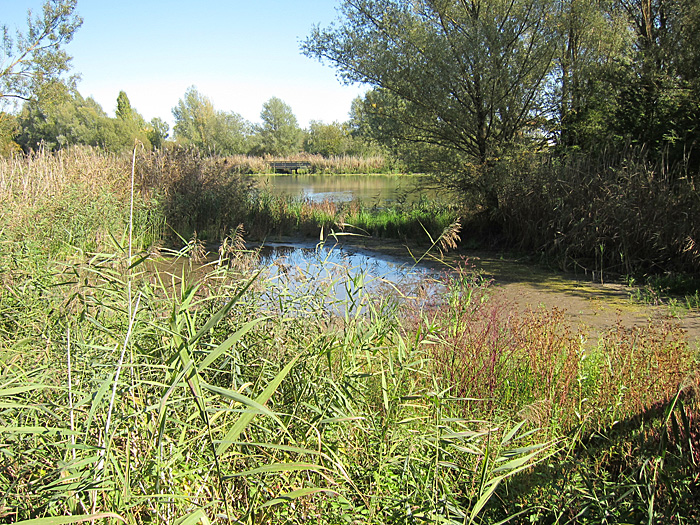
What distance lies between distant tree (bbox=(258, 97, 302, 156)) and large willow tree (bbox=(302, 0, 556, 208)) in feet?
184

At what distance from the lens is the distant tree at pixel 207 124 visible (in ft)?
207

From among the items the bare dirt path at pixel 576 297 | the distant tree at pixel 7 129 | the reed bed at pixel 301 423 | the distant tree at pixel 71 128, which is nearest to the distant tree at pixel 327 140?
the distant tree at pixel 71 128

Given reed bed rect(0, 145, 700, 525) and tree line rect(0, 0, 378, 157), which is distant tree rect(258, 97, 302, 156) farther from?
reed bed rect(0, 145, 700, 525)

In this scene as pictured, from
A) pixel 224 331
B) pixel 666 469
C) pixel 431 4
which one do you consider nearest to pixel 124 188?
pixel 431 4

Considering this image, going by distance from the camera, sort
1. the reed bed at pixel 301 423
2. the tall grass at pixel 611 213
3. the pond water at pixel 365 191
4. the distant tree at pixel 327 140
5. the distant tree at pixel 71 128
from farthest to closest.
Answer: the distant tree at pixel 327 140
the distant tree at pixel 71 128
the pond water at pixel 365 191
the tall grass at pixel 611 213
the reed bed at pixel 301 423

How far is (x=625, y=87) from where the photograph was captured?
1012 centimetres

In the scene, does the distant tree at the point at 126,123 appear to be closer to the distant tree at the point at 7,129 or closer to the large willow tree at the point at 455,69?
the distant tree at the point at 7,129

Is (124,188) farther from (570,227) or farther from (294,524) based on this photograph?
(294,524)

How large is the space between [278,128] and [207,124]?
31.7 feet

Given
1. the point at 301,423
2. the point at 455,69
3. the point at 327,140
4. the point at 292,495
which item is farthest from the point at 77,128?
the point at 292,495

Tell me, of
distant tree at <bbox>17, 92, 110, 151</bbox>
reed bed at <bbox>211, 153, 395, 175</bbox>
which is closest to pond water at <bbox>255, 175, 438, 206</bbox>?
reed bed at <bbox>211, 153, 395, 175</bbox>

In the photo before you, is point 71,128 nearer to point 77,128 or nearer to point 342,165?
point 77,128

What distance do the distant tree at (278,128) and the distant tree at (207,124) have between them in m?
2.68

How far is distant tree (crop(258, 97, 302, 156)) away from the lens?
2635 inches
